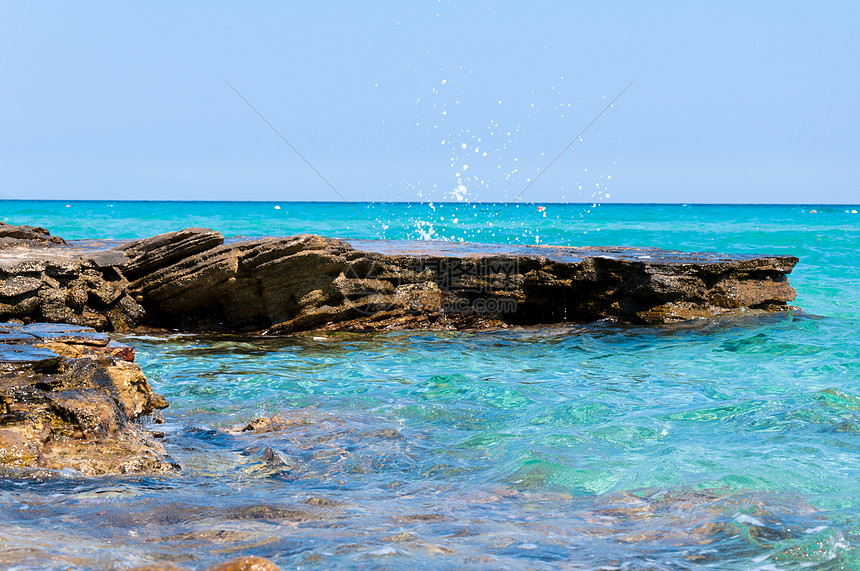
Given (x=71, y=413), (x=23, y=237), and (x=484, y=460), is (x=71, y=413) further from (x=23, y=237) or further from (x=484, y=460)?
(x=23, y=237)

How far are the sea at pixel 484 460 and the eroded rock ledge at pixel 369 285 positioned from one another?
62 cm

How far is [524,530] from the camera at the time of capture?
4.13 metres

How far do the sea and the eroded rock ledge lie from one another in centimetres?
62

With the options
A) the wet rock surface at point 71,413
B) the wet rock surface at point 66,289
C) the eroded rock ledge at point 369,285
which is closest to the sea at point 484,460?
the wet rock surface at point 71,413

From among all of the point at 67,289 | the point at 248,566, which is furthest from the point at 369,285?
the point at 248,566

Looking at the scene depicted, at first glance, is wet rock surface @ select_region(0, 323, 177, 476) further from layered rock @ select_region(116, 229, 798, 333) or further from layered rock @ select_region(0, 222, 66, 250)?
layered rock @ select_region(0, 222, 66, 250)

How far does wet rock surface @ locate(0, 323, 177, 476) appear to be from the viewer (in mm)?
4578

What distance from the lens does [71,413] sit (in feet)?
16.2

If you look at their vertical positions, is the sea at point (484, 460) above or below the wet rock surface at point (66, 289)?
below

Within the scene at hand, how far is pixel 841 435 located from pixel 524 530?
13.2 ft

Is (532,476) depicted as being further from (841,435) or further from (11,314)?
(11,314)

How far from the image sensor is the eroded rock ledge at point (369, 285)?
11.0 m

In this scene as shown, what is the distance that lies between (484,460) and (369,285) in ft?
19.9

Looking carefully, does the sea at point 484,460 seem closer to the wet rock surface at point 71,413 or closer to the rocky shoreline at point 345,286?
the wet rock surface at point 71,413
